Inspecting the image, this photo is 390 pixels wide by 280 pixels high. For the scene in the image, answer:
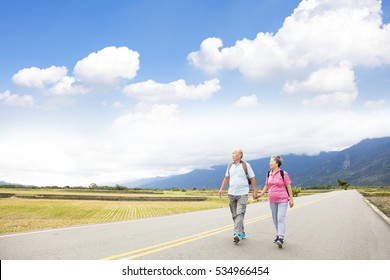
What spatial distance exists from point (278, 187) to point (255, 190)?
590mm

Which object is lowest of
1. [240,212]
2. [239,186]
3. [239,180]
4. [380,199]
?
[380,199]

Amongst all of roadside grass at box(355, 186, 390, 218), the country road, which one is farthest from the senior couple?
roadside grass at box(355, 186, 390, 218)

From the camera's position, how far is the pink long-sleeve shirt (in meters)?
8.52

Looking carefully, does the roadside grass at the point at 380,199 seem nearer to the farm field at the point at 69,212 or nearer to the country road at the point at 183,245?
the country road at the point at 183,245

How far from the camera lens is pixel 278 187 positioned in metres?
8.62

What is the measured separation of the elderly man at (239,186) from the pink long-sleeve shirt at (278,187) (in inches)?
16.5

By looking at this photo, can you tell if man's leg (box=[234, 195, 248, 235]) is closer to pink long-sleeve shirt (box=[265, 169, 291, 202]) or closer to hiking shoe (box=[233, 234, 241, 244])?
hiking shoe (box=[233, 234, 241, 244])

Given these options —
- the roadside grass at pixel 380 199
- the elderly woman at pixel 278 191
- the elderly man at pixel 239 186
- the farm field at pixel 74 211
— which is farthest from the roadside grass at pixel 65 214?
the roadside grass at pixel 380 199

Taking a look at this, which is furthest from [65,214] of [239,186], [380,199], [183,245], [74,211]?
[380,199]

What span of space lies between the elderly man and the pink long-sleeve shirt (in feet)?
1.37

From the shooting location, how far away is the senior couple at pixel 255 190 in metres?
8.47

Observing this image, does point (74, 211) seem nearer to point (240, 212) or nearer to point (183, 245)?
point (183, 245)
